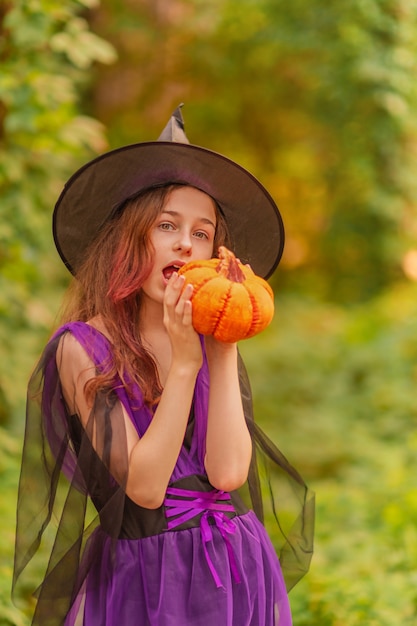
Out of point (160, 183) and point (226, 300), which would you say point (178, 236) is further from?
point (226, 300)

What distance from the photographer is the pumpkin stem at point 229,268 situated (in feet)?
6.71

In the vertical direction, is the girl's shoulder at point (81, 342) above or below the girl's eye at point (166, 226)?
below

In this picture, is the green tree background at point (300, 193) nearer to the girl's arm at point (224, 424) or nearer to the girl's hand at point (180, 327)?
the girl's arm at point (224, 424)

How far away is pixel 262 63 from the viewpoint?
11.6 m

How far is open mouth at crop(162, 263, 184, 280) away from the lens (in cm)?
222

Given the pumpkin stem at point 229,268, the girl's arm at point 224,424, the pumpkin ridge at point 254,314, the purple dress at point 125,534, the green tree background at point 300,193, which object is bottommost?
the purple dress at point 125,534

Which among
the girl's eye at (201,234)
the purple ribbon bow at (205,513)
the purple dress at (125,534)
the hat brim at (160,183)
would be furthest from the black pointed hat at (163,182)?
the purple ribbon bow at (205,513)

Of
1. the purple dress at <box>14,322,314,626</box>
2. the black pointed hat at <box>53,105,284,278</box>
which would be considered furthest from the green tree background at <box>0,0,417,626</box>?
the black pointed hat at <box>53,105,284,278</box>

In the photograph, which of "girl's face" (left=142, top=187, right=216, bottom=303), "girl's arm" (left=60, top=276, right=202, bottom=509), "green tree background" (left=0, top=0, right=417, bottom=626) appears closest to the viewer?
"girl's arm" (left=60, top=276, right=202, bottom=509)

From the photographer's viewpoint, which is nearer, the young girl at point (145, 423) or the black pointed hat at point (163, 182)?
the young girl at point (145, 423)

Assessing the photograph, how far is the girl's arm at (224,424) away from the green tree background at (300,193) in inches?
62.8

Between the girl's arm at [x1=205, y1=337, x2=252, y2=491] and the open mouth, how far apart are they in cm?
21

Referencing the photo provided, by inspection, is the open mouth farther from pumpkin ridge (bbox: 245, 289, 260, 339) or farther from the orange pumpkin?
pumpkin ridge (bbox: 245, 289, 260, 339)

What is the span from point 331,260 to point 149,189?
1115 cm
